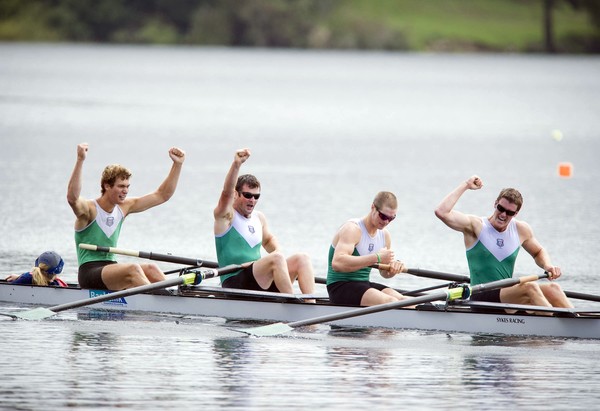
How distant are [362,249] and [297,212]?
32.8 ft

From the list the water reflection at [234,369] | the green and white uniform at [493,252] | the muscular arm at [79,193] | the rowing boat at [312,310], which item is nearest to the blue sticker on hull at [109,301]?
the rowing boat at [312,310]

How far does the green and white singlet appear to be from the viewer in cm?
1348

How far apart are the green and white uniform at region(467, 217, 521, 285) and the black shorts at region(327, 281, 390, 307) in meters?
1.09

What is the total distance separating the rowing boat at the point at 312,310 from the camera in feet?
43.0

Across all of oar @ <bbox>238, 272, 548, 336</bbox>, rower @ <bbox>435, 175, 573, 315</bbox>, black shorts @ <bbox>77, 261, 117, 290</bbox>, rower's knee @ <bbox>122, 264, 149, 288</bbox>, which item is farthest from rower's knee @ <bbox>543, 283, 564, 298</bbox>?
black shorts @ <bbox>77, 261, 117, 290</bbox>

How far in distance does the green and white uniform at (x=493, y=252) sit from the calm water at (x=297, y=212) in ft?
2.43

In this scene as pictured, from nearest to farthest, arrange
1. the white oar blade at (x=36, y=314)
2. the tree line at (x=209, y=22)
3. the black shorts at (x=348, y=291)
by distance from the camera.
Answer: the black shorts at (x=348, y=291), the white oar blade at (x=36, y=314), the tree line at (x=209, y=22)

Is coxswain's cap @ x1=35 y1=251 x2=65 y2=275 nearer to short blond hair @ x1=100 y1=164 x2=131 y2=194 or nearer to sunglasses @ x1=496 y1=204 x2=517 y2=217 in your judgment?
short blond hair @ x1=100 y1=164 x2=131 y2=194

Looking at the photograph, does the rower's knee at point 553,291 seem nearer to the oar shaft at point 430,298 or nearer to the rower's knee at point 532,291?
the rower's knee at point 532,291

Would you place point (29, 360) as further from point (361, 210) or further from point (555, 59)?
point (555, 59)

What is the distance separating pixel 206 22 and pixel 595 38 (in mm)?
37695

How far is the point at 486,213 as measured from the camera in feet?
78.5

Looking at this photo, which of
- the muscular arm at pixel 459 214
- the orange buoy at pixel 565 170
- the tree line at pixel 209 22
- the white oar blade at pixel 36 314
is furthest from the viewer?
the tree line at pixel 209 22

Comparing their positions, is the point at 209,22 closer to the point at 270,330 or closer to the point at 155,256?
the point at 155,256
